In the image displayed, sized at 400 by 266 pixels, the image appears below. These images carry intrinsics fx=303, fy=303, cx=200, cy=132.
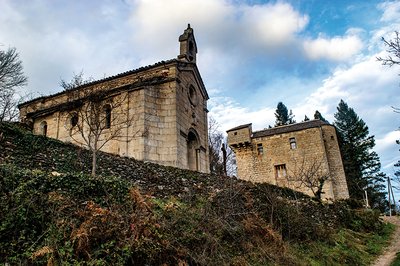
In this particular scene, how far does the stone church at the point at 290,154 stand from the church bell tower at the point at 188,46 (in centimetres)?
1381

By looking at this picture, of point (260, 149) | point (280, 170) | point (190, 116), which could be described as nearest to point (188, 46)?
point (190, 116)

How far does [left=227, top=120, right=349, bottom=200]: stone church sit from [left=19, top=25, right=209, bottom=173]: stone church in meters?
12.4

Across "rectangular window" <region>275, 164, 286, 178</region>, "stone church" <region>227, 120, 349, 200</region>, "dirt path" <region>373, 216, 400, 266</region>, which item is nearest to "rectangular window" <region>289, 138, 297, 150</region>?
"stone church" <region>227, 120, 349, 200</region>

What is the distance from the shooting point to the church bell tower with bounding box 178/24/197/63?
1958cm

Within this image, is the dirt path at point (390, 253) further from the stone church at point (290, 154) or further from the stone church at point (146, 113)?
the stone church at point (290, 154)

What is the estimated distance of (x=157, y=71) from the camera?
18203 mm

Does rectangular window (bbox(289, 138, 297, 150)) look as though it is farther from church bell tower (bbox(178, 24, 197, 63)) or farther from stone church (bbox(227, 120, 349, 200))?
church bell tower (bbox(178, 24, 197, 63))

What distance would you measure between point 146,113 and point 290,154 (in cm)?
1864

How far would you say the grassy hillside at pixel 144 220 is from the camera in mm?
5461

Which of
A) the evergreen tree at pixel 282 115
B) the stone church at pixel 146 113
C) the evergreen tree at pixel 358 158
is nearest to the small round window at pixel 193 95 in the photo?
the stone church at pixel 146 113

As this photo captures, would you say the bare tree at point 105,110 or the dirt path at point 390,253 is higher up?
the bare tree at point 105,110

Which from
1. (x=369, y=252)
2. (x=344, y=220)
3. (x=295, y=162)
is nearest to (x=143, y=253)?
(x=369, y=252)

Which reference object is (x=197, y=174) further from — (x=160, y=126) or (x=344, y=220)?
(x=344, y=220)

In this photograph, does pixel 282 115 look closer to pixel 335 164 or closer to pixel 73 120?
pixel 335 164
